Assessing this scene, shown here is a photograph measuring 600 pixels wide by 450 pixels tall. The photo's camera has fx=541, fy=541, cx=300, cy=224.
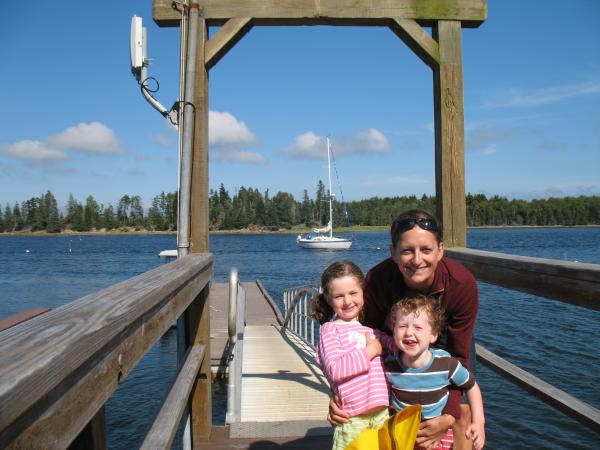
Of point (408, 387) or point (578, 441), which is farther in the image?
point (578, 441)

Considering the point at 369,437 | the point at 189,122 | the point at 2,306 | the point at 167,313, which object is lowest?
the point at 2,306

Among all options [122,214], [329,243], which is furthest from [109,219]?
[329,243]

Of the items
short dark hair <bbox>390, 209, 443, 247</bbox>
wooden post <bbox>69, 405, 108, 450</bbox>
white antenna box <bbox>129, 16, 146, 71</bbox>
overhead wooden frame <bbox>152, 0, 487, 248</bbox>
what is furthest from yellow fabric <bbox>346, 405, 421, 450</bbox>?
white antenna box <bbox>129, 16, 146, 71</bbox>

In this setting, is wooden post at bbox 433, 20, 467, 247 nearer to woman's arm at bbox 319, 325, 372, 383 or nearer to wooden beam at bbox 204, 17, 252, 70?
wooden beam at bbox 204, 17, 252, 70

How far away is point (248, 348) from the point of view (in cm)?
883

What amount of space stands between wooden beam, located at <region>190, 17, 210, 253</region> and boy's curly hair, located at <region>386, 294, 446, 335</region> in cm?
183

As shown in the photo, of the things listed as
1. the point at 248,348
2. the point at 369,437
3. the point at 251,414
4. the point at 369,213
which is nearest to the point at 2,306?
the point at 248,348

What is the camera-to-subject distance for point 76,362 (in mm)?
869

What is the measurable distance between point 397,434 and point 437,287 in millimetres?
559

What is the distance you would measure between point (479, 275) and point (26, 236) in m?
176

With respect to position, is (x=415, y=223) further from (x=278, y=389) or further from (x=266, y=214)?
(x=266, y=214)

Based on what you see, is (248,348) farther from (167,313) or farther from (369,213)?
(369,213)

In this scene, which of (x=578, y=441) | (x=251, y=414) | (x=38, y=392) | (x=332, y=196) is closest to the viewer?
(x=38, y=392)

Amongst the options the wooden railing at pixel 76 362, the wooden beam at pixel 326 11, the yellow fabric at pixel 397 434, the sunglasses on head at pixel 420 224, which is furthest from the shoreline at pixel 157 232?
the wooden railing at pixel 76 362
